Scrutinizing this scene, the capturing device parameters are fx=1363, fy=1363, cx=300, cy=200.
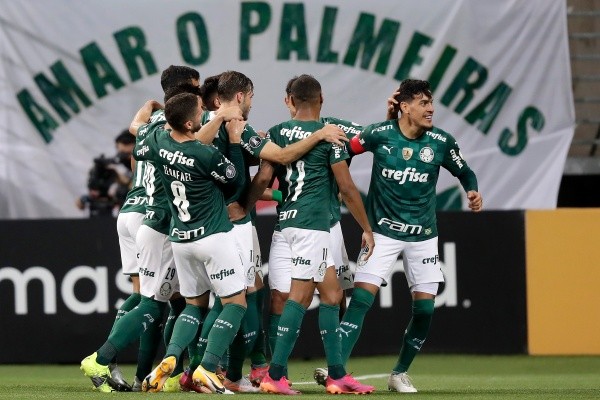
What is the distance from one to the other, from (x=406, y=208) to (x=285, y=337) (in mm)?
1188

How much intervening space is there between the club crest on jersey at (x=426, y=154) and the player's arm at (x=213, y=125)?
123 cm

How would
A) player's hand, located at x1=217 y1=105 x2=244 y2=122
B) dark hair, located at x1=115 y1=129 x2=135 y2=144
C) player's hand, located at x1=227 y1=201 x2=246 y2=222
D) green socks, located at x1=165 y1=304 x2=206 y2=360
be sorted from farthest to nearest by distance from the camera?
dark hair, located at x1=115 y1=129 x2=135 y2=144, player's hand, located at x1=227 y1=201 x2=246 y2=222, player's hand, located at x1=217 y1=105 x2=244 y2=122, green socks, located at x1=165 y1=304 x2=206 y2=360

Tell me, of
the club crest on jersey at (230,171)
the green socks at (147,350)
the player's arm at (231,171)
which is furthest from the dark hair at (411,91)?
the green socks at (147,350)

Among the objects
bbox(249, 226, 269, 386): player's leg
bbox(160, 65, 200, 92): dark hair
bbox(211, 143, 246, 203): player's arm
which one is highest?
bbox(160, 65, 200, 92): dark hair

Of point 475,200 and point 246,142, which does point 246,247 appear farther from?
point 475,200

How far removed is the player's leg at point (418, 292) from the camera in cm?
865

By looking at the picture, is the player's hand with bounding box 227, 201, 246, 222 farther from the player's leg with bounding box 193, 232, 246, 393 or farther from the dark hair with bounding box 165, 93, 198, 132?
the dark hair with bounding box 165, 93, 198, 132

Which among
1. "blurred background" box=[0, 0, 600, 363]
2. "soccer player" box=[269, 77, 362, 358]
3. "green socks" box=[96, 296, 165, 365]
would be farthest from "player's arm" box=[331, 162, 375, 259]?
"blurred background" box=[0, 0, 600, 363]

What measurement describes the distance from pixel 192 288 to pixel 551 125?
6.56 meters

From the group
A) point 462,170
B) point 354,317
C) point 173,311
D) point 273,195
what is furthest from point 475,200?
point 173,311

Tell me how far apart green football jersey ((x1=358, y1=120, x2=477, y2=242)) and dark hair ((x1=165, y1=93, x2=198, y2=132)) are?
1258 millimetres

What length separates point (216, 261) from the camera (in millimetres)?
7973

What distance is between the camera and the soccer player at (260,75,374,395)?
809 centimetres

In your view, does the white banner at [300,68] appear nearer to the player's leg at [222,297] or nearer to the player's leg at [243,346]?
the player's leg at [243,346]
